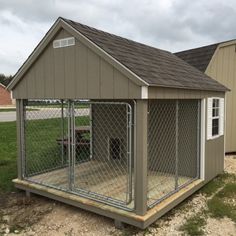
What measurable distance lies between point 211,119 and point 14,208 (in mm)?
4160

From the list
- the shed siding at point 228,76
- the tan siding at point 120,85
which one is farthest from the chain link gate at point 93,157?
the shed siding at point 228,76

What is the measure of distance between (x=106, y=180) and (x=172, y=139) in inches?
65.0

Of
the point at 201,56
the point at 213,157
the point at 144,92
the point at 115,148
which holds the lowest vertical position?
the point at 213,157

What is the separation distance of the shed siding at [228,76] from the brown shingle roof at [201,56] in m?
0.19

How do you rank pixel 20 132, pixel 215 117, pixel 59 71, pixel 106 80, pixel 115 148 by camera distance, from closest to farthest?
pixel 106 80 < pixel 59 71 < pixel 20 132 < pixel 215 117 < pixel 115 148

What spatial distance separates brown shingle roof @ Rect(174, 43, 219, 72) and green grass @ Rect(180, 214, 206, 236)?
18.0ft

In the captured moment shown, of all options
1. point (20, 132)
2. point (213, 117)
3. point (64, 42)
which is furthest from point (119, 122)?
point (64, 42)

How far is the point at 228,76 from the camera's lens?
919 cm

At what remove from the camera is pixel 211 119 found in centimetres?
584

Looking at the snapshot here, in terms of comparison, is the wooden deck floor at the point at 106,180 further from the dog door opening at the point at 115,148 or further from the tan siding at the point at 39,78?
the tan siding at the point at 39,78

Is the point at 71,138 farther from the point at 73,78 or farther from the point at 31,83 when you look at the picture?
the point at 31,83

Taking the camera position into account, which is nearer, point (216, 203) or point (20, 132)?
point (216, 203)

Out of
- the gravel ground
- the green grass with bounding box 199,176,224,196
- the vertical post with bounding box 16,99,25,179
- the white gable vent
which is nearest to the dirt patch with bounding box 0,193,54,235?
the gravel ground

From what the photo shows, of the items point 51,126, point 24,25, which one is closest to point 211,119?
point 24,25
